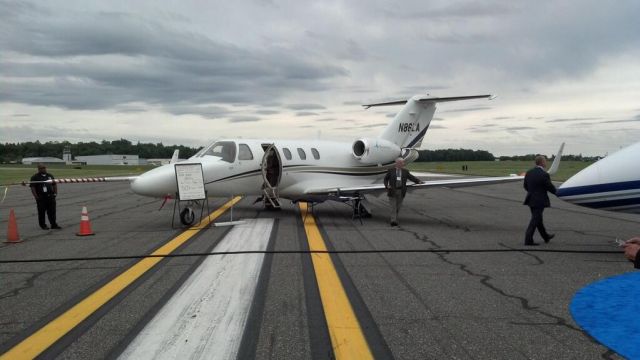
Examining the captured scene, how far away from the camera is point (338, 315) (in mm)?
5520

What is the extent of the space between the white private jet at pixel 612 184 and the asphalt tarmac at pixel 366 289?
3.21 ft

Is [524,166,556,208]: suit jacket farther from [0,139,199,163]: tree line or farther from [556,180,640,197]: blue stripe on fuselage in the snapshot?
[0,139,199,163]: tree line

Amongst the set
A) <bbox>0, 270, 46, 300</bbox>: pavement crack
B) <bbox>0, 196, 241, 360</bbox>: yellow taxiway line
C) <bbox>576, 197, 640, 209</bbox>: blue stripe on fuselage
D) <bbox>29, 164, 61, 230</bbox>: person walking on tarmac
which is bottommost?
<bbox>0, 270, 46, 300</bbox>: pavement crack

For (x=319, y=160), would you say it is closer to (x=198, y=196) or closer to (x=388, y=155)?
(x=388, y=155)

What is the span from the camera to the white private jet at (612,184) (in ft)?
29.8

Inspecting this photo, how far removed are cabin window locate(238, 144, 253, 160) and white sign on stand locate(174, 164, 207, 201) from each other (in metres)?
1.85

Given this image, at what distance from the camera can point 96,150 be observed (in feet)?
510

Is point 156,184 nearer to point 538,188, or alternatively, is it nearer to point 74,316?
point 74,316

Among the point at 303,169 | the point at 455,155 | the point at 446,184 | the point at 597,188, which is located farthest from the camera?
the point at 455,155

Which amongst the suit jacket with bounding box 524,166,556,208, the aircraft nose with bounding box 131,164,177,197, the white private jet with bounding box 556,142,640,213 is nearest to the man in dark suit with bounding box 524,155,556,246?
the suit jacket with bounding box 524,166,556,208

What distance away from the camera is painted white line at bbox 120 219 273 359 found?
4.52 m

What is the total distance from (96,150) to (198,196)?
157 meters

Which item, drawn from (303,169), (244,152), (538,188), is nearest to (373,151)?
(303,169)

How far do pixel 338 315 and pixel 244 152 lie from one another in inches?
411
